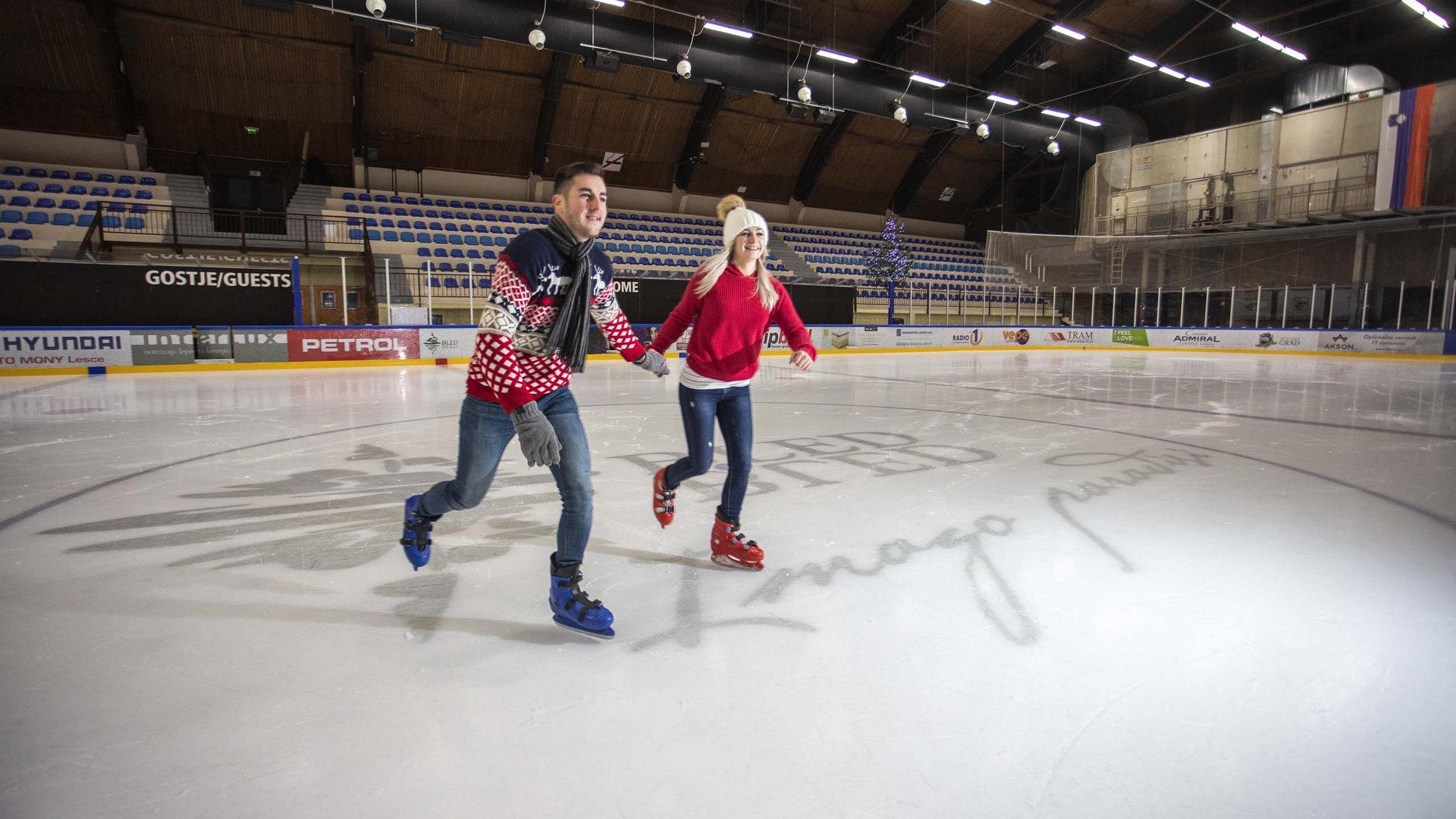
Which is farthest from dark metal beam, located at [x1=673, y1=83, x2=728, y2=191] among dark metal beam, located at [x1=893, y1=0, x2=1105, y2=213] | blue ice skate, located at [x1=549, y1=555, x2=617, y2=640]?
blue ice skate, located at [x1=549, y1=555, x2=617, y2=640]

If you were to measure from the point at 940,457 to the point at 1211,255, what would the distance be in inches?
861

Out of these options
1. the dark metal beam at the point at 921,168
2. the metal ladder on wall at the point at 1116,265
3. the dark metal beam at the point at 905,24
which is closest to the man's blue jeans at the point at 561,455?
the dark metal beam at the point at 905,24

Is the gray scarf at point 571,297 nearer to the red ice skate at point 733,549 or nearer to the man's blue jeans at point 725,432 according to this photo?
the man's blue jeans at point 725,432

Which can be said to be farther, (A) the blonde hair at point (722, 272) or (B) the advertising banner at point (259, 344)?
(B) the advertising banner at point (259, 344)

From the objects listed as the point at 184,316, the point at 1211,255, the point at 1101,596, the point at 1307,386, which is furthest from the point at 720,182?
the point at 1101,596

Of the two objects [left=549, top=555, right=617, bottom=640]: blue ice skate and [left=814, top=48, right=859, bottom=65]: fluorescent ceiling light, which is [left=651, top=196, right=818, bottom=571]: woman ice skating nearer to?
[left=549, top=555, right=617, bottom=640]: blue ice skate

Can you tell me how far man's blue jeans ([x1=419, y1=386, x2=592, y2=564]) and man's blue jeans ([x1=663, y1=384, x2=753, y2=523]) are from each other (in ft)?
2.10

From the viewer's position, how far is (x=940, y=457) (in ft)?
17.1

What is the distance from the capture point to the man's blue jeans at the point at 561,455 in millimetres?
2260

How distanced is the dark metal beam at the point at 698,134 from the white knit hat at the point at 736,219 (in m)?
21.8

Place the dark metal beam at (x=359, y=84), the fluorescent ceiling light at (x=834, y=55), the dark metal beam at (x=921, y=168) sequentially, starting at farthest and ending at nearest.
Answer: the dark metal beam at (x=921, y=168), the fluorescent ceiling light at (x=834, y=55), the dark metal beam at (x=359, y=84)

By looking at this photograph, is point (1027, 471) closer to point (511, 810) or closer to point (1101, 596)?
point (1101, 596)

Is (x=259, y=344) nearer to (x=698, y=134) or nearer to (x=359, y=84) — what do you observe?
(x=359, y=84)

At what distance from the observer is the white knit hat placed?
278 centimetres
